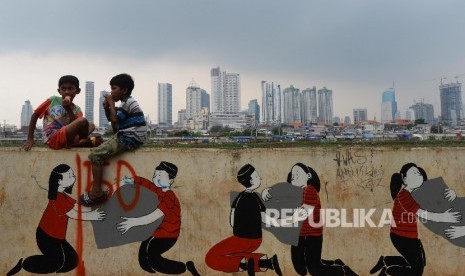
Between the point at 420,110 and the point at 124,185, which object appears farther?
the point at 420,110

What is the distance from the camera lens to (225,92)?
143 m

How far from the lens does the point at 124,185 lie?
3277 millimetres

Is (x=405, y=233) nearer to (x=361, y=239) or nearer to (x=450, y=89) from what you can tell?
(x=361, y=239)

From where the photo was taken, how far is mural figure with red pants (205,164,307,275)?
3205 millimetres

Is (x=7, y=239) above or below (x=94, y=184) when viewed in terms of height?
below

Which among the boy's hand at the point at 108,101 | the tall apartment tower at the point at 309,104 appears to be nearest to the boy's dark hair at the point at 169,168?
the boy's hand at the point at 108,101

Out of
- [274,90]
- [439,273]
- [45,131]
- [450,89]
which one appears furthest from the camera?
[274,90]

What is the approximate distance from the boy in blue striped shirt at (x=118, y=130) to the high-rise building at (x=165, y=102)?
13142cm

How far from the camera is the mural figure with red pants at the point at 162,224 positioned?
10.6 feet

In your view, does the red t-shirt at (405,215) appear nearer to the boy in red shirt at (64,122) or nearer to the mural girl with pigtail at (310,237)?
the mural girl with pigtail at (310,237)

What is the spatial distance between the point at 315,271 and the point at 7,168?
9.46 feet

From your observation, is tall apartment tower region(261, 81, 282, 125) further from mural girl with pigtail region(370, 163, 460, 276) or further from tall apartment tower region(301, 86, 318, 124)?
mural girl with pigtail region(370, 163, 460, 276)

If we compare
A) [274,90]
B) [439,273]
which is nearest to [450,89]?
[274,90]

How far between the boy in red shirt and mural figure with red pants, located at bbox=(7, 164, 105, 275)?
27cm
